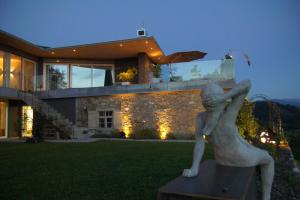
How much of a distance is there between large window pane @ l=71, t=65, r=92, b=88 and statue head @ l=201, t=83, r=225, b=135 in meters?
14.7

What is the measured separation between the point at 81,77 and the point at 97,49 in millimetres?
2204

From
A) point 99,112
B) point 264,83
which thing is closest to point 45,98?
point 99,112

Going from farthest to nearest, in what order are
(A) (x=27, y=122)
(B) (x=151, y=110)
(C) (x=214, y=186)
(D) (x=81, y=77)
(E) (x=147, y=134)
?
(D) (x=81, y=77) → (A) (x=27, y=122) → (B) (x=151, y=110) → (E) (x=147, y=134) → (C) (x=214, y=186)

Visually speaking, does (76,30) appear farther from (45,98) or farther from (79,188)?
(79,188)

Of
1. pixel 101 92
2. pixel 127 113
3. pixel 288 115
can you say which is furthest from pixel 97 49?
pixel 288 115

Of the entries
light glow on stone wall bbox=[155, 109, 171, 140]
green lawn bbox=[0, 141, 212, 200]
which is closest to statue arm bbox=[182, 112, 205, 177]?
green lawn bbox=[0, 141, 212, 200]

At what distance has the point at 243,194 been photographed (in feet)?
6.81

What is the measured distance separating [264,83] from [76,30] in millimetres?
66262

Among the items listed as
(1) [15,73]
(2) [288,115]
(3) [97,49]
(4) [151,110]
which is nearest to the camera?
(4) [151,110]

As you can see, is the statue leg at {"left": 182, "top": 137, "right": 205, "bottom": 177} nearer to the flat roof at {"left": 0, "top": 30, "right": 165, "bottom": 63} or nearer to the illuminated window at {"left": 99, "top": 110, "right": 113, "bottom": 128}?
the flat roof at {"left": 0, "top": 30, "right": 165, "bottom": 63}

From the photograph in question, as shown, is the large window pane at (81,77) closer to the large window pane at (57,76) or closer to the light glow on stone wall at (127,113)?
the large window pane at (57,76)

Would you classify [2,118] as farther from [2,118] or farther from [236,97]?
[236,97]

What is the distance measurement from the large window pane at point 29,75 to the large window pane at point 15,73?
391 mm

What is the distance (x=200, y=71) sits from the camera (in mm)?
14250
